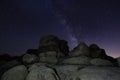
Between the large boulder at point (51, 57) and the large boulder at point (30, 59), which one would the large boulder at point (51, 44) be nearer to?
the large boulder at point (51, 57)

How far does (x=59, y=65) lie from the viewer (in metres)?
19.9

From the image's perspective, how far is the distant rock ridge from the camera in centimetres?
1559

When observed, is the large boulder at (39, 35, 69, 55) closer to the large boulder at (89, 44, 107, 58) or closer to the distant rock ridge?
the distant rock ridge

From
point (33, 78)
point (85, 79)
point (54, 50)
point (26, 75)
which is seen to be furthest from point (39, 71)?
point (54, 50)

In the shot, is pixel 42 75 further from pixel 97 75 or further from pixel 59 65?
pixel 97 75

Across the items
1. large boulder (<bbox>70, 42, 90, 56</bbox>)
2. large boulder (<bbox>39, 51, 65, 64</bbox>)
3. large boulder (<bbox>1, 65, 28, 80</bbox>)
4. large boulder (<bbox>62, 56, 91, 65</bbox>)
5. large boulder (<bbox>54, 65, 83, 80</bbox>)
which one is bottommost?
large boulder (<bbox>1, 65, 28, 80</bbox>)

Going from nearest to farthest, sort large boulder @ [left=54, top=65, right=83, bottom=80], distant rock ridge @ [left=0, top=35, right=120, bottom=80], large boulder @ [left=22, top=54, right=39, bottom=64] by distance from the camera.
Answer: distant rock ridge @ [left=0, top=35, right=120, bottom=80], large boulder @ [left=54, top=65, right=83, bottom=80], large boulder @ [left=22, top=54, right=39, bottom=64]

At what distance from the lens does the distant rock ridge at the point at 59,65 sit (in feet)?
51.2

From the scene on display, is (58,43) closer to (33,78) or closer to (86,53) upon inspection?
(86,53)

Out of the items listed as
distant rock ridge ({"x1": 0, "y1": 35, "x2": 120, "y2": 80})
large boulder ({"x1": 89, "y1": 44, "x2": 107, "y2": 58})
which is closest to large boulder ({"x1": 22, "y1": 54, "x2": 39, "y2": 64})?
distant rock ridge ({"x1": 0, "y1": 35, "x2": 120, "y2": 80})

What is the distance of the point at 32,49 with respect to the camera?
2808 cm

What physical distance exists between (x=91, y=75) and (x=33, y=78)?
5.05 m

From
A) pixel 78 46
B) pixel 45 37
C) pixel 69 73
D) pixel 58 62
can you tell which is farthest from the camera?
pixel 45 37

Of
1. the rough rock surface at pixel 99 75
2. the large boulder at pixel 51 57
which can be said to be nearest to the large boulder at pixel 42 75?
the rough rock surface at pixel 99 75
